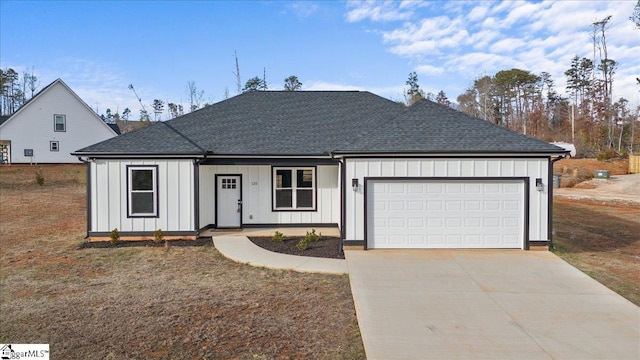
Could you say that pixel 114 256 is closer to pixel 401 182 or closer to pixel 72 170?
pixel 401 182

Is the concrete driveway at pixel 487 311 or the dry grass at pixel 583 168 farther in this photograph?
the dry grass at pixel 583 168

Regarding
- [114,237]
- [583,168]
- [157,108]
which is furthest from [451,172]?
[157,108]

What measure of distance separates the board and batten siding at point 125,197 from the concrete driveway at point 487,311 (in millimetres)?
5852

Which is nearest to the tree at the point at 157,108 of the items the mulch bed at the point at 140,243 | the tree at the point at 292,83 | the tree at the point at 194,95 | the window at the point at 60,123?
the tree at the point at 194,95

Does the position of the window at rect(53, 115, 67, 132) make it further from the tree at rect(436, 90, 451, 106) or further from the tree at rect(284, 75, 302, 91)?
the tree at rect(436, 90, 451, 106)

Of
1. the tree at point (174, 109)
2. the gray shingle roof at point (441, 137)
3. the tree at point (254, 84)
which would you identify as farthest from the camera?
the tree at point (174, 109)

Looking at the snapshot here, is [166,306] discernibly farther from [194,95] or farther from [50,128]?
[194,95]

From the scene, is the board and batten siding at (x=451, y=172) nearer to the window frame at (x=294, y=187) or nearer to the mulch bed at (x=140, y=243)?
the window frame at (x=294, y=187)

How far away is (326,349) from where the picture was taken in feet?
16.7

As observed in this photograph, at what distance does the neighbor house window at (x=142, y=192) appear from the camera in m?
11.8

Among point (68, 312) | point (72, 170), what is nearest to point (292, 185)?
point (68, 312)

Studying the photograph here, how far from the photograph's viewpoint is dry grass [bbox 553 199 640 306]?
27.1 feet

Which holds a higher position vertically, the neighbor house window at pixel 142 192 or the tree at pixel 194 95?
the tree at pixel 194 95

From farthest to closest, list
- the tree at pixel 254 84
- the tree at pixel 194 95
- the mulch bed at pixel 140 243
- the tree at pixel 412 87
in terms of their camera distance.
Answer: the tree at pixel 412 87
the tree at pixel 194 95
the tree at pixel 254 84
the mulch bed at pixel 140 243
